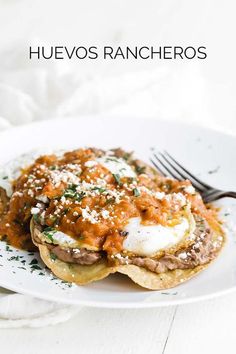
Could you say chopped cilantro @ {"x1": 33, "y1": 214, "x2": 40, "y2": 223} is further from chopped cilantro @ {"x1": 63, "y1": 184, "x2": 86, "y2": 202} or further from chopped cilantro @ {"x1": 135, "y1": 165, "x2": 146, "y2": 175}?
chopped cilantro @ {"x1": 135, "y1": 165, "x2": 146, "y2": 175}

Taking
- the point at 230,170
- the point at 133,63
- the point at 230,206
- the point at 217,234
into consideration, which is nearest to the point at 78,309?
the point at 217,234

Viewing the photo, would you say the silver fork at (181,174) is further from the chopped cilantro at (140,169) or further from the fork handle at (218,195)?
the chopped cilantro at (140,169)

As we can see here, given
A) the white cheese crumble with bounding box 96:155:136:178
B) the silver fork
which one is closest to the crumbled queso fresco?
the white cheese crumble with bounding box 96:155:136:178

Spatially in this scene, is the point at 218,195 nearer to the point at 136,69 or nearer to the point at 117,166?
the point at 117,166

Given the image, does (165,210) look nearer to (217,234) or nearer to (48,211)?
(217,234)

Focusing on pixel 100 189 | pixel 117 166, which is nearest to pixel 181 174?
pixel 117 166
